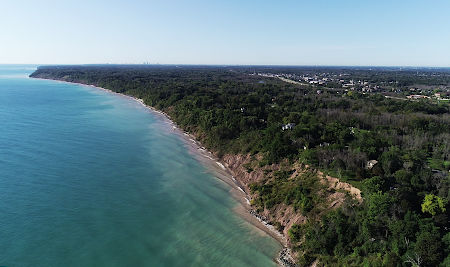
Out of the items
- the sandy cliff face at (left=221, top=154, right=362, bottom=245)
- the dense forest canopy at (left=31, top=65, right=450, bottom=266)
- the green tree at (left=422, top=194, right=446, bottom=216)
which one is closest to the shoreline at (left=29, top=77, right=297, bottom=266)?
the sandy cliff face at (left=221, top=154, right=362, bottom=245)

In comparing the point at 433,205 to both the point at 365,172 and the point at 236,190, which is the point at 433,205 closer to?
the point at 365,172

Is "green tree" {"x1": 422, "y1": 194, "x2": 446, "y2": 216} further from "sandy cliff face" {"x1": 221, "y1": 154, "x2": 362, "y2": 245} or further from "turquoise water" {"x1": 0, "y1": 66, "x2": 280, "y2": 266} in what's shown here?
"turquoise water" {"x1": 0, "y1": 66, "x2": 280, "y2": 266}

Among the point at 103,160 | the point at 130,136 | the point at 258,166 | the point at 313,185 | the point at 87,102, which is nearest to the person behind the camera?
the point at 313,185

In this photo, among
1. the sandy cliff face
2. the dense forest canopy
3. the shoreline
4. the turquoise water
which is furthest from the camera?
the sandy cliff face

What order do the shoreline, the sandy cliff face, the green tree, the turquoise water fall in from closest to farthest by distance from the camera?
1. the green tree
2. the turquoise water
3. the shoreline
4. the sandy cliff face

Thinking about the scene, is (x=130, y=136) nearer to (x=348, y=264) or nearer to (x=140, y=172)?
(x=140, y=172)

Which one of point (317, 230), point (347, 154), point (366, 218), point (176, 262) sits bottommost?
point (176, 262)

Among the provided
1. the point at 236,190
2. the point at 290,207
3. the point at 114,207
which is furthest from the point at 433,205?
the point at 114,207

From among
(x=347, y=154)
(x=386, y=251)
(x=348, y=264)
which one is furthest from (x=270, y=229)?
(x=347, y=154)

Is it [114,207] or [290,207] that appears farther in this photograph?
[114,207]
